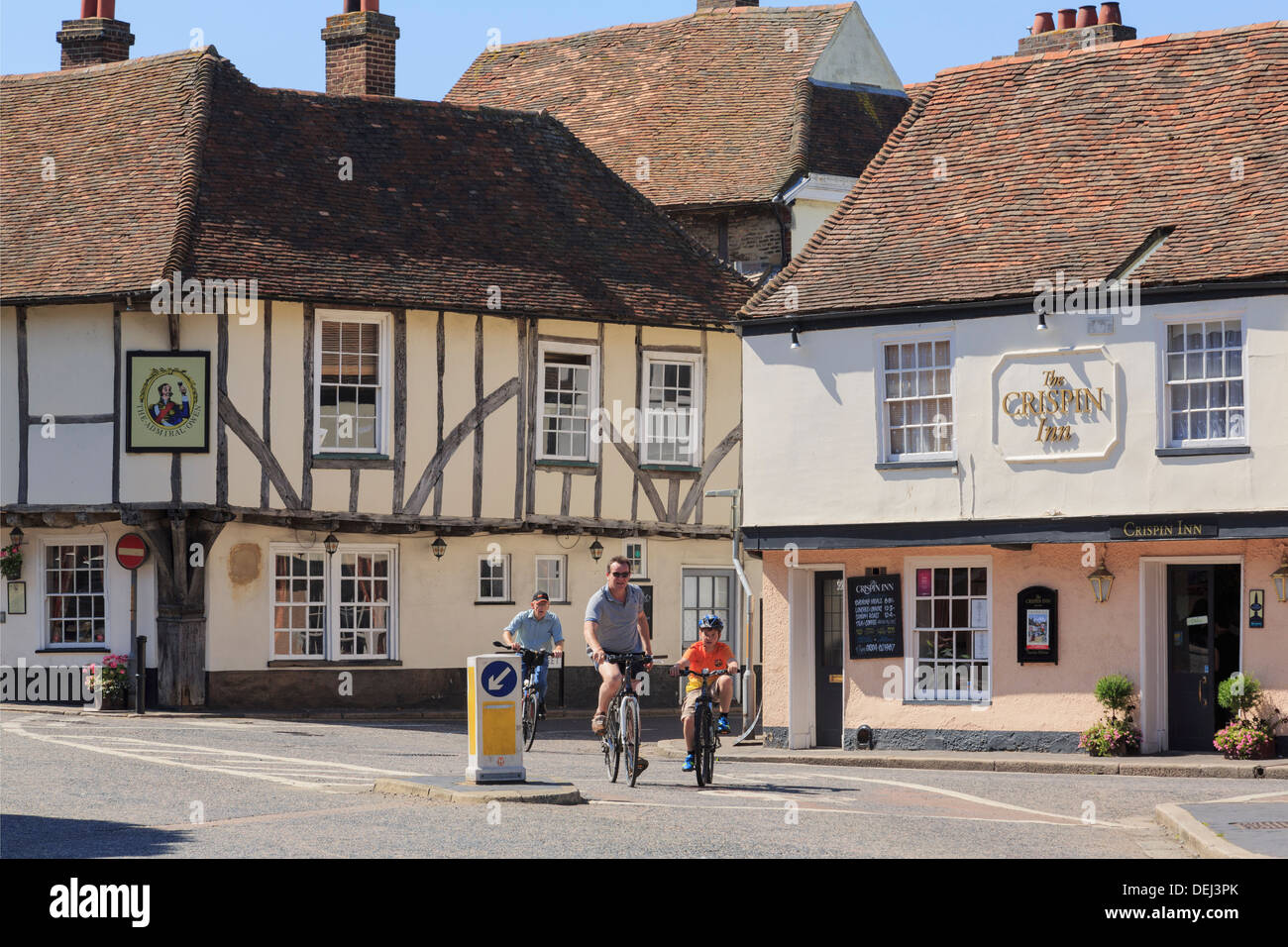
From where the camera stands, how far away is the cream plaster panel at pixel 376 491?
2934 centimetres

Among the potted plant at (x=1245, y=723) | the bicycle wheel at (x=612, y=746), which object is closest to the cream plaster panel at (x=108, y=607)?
the bicycle wheel at (x=612, y=746)

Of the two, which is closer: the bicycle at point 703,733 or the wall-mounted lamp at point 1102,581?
the bicycle at point 703,733

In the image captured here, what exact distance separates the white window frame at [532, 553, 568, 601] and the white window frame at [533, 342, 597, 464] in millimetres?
1582

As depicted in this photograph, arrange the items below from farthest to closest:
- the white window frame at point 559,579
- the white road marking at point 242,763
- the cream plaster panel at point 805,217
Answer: the cream plaster panel at point 805,217 < the white window frame at point 559,579 < the white road marking at point 242,763

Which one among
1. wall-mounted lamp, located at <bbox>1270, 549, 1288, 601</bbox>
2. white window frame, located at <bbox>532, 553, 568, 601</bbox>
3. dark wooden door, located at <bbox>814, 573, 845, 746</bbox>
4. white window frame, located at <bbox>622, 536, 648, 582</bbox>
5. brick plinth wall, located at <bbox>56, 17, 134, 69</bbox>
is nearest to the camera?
wall-mounted lamp, located at <bbox>1270, 549, 1288, 601</bbox>

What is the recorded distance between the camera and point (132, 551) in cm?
2823

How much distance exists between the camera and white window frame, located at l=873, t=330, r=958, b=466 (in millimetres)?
24016

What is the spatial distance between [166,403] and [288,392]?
1775 mm

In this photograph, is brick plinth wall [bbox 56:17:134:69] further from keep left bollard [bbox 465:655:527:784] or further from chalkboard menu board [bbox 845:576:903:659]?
keep left bollard [bbox 465:655:527:784]

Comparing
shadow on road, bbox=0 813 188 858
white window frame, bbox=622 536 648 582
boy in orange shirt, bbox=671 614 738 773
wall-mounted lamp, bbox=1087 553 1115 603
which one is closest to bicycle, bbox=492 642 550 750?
boy in orange shirt, bbox=671 614 738 773

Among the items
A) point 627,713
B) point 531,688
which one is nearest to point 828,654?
point 531,688

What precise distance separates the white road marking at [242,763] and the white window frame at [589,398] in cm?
983

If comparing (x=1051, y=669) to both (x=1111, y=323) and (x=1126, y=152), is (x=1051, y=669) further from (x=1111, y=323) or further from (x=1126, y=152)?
(x=1126, y=152)

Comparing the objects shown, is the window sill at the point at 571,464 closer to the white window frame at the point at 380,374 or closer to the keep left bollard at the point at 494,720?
the white window frame at the point at 380,374
